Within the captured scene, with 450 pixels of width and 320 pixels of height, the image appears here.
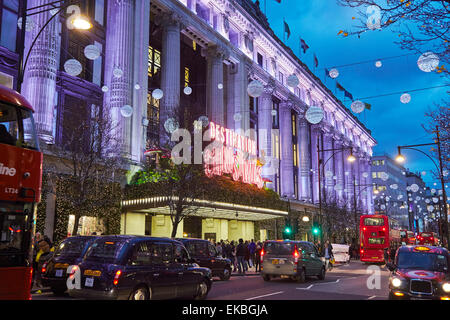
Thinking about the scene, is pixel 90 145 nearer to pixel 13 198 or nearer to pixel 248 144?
pixel 13 198

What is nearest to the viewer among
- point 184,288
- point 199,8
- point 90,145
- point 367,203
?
point 184,288

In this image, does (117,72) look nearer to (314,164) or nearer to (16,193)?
(16,193)

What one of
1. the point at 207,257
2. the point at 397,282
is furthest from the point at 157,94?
the point at 397,282

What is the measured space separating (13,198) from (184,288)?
5379 millimetres

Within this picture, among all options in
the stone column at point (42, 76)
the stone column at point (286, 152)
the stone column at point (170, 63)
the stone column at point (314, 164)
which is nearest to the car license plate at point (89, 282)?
the stone column at point (42, 76)

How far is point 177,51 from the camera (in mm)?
36969

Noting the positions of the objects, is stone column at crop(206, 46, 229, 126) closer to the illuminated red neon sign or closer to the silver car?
the illuminated red neon sign

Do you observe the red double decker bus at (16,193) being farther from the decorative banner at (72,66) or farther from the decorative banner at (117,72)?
the decorative banner at (117,72)

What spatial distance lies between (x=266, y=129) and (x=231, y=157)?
19066 millimetres

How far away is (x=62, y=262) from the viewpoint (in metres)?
13.6

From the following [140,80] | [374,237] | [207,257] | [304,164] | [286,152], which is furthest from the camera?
[304,164]

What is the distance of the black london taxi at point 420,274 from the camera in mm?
10688

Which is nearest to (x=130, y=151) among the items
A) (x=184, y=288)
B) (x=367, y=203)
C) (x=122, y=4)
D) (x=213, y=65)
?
(x=122, y=4)
